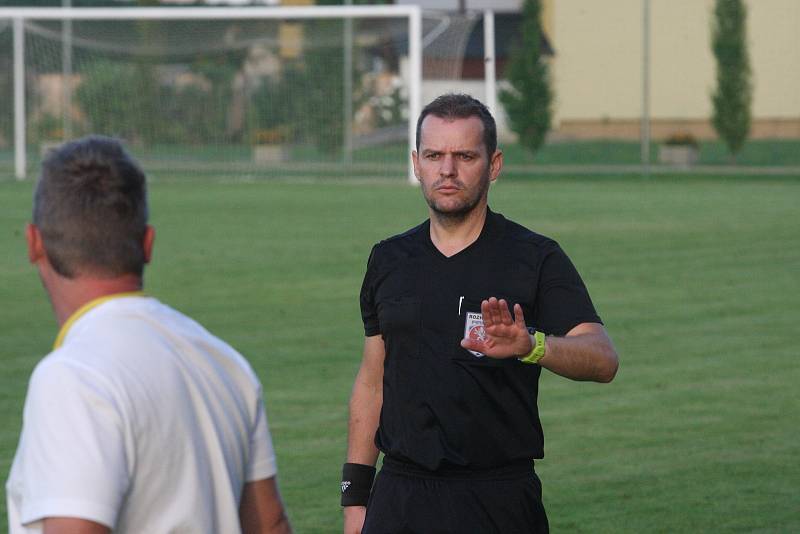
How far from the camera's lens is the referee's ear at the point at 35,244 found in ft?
9.19

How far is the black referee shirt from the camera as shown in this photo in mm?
4449

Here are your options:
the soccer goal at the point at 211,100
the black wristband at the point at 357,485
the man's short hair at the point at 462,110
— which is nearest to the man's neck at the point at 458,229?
the man's short hair at the point at 462,110

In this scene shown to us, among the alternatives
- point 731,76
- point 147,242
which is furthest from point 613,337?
point 731,76

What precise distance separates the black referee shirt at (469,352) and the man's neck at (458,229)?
0.02 meters

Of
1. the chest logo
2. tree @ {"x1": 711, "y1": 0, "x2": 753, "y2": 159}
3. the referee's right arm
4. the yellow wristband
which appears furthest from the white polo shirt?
tree @ {"x1": 711, "y1": 0, "x2": 753, "y2": 159}

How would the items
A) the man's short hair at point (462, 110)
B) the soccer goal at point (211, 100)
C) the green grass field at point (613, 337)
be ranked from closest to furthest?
the man's short hair at point (462, 110), the green grass field at point (613, 337), the soccer goal at point (211, 100)

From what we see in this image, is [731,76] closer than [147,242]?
No

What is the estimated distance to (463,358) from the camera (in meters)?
4.46

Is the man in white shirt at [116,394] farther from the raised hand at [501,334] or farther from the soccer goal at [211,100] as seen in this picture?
the soccer goal at [211,100]

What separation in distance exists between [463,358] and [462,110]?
0.72 m

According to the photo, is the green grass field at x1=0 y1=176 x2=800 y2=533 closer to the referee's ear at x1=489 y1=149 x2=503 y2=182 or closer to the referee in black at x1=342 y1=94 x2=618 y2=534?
the referee in black at x1=342 y1=94 x2=618 y2=534

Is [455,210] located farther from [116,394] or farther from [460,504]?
[116,394]

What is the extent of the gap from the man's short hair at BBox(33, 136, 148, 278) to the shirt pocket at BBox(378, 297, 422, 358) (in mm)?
1797

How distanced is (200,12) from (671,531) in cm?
3441
